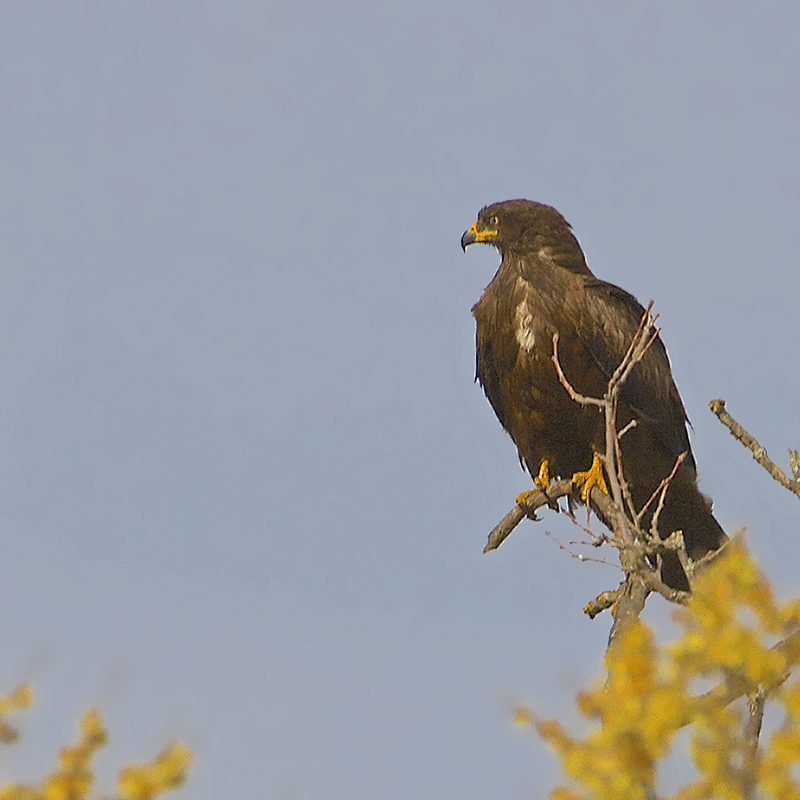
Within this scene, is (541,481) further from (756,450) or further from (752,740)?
(752,740)

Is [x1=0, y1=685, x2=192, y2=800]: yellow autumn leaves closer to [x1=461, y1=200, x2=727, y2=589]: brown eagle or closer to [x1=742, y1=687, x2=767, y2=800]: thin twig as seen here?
[x1=742, y1=687, x2=767, y2=800]: thin twig

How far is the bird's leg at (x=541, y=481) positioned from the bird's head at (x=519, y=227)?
1.67m

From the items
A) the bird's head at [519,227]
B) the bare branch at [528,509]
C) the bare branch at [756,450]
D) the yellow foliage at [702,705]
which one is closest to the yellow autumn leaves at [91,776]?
the yellow foliage at [702,705]

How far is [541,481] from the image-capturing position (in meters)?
8.25

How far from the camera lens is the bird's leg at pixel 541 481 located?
7.78m

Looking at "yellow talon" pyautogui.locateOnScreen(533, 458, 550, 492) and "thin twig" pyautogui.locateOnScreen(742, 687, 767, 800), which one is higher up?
"yellow talon" pyautogui.locateOnScreen(533, 458, 550, 492)

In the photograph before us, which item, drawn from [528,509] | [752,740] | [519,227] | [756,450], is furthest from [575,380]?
[752,740]

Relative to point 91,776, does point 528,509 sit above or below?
above

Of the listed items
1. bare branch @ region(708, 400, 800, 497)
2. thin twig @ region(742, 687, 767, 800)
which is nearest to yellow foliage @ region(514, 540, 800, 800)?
thin twig @ region(742, 687, 767, 800)

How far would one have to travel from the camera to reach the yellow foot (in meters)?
7.74

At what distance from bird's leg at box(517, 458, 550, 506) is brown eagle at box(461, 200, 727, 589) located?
1 cm

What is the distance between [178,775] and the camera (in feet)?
7.94

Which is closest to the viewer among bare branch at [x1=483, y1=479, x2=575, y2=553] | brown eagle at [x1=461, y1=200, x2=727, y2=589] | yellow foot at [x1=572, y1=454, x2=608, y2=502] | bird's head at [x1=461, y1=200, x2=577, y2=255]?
bare branch at [x1=483, y1=479, x2=575, y2=553]

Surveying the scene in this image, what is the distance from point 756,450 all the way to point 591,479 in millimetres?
3156
